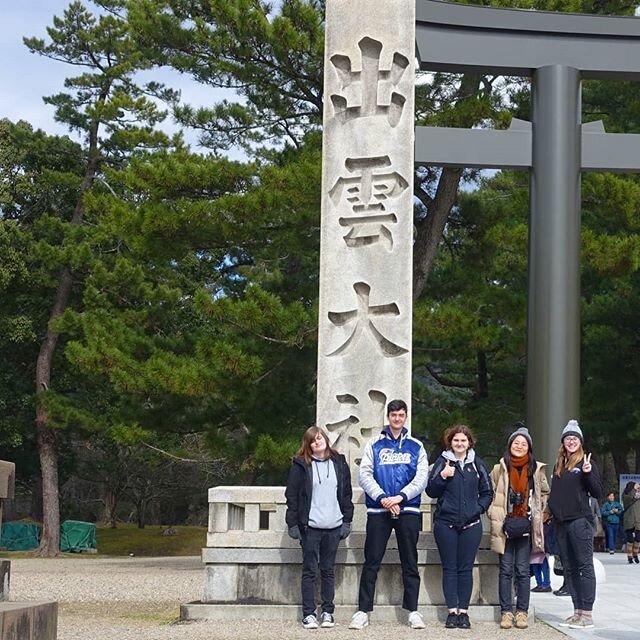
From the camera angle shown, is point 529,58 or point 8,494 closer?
point 8,494

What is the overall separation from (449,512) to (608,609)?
6.53 ft

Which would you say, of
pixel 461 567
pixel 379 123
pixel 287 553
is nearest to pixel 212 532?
pixel 287 553

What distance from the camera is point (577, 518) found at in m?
7.09

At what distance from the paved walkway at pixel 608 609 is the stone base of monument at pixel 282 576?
0.61 meters

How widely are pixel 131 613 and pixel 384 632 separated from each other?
9.15 feet

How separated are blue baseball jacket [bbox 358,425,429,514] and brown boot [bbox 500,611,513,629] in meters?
0.89

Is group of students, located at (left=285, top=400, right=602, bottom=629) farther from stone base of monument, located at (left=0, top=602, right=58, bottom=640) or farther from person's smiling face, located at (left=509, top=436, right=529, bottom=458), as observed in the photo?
stone base of monument, located at (left=0, top=602, right=58, bottom=640)

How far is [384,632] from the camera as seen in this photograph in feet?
22.8

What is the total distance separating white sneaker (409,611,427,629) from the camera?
7.14 m

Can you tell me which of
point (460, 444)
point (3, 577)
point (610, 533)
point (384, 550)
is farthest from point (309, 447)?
point (610, 533)

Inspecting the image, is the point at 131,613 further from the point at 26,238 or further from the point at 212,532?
the point at 26,238

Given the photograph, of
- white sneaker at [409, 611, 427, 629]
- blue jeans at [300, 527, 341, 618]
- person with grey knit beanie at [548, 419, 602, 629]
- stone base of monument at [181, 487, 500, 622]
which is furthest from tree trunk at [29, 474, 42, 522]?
person with grey knit beanie at [548, 419, 602, 629]

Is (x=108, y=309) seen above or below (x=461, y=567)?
above

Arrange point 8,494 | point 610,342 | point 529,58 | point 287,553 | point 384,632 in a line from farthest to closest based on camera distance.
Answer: point 610,342 < point 529,58 < point 287,553 < point 384,632 < point 8,494
